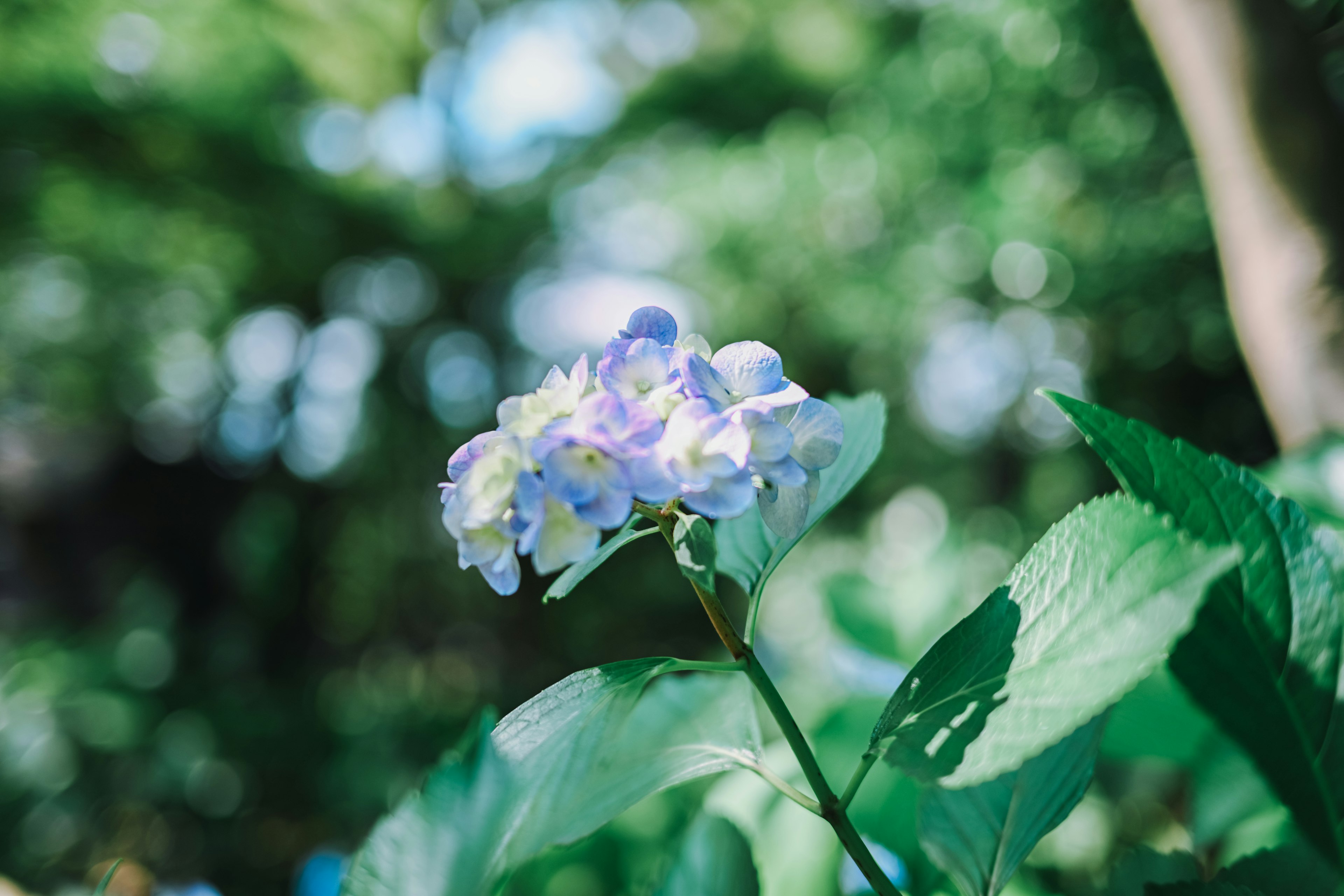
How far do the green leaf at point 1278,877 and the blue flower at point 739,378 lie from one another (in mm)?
248

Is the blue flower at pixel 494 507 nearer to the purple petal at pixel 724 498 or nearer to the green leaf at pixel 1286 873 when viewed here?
the purple petal at pixel 724 498

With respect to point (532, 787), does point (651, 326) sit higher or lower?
higher

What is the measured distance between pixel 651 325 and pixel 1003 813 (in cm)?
28

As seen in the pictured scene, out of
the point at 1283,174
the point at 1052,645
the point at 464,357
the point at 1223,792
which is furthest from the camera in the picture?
the point at 464,357

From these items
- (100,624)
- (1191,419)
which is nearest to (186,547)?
(100,624)

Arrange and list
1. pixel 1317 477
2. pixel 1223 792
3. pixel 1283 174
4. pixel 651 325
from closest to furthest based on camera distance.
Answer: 1. pixel 651 325
2. pixel 1223 792
3. pixel 1317 477
4. pixel 1283 174

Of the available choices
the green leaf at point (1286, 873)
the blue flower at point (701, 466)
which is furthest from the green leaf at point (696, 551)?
the green leaf at point (1286, 873)

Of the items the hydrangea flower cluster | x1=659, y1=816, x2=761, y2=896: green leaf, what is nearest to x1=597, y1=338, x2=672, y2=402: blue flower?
the hydrangea flower cluster

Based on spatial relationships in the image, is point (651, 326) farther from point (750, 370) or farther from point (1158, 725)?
point (1158, 725)

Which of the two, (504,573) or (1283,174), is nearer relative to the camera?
(504,573)

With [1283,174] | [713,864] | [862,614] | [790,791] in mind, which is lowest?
[862,614]

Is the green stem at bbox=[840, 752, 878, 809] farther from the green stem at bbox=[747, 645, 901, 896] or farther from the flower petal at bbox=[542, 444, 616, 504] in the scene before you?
the flower petal at bbox=[542, 444, 616, 504]

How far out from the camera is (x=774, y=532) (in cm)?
33

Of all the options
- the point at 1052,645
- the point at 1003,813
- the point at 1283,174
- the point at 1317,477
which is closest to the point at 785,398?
the point at 1052,645
